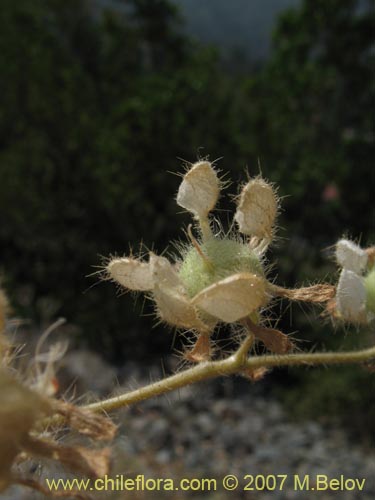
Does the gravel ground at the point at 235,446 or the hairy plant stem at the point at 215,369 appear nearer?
the hairy plant stem at the point at 215,369

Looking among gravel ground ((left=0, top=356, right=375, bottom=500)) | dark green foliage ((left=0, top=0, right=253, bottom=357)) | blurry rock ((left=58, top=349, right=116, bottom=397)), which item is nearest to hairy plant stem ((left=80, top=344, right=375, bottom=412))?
gravel ground ((left=0, top=356, right=375, bottom=500))

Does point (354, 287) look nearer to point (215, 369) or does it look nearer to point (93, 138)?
point (215, 369)

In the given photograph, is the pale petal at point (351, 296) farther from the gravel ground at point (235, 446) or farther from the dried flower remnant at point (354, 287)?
the gravel ground at point (235, 446)

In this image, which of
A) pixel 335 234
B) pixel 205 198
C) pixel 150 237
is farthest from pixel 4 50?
pixel 205 198

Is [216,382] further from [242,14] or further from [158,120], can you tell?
[242,14]

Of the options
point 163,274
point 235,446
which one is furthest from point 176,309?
point 235,446

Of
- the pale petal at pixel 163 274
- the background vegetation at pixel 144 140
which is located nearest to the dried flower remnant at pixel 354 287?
the pale petal at pixel 163 274
